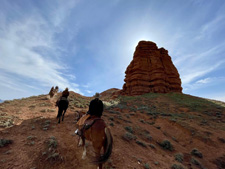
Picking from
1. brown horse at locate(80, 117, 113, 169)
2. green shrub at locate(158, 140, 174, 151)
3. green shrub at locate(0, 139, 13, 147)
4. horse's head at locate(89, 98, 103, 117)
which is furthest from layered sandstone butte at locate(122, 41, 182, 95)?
green shrub at locate(0, 139, 13, 147)

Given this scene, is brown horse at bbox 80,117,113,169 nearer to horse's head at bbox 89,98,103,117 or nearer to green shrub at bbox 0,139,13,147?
horse's head at bbox 89,98,103,117

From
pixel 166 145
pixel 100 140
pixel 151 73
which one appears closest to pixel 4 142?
pixel 100 140

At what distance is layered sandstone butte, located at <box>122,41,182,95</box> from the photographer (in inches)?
1531

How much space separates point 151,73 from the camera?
4172 centimetres

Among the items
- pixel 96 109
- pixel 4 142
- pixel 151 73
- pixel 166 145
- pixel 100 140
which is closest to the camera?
pixel 100 140

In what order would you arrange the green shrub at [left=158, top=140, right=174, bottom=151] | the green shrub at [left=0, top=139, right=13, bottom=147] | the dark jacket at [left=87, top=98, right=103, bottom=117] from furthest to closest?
the green shrub at [left=158, top=140, right=174, bottom=151] → the green shrub at [left=0, top=139, right=13, bottom=147] → the dark jacket at [left=87, top=98, right=103, bottom=117]

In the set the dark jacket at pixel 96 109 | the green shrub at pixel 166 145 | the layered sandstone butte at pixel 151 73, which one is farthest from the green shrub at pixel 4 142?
the layered sandstone butte at pixel 151 73

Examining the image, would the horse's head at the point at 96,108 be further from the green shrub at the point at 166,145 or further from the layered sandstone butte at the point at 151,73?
the layered sandstone butte at the point at 151,73

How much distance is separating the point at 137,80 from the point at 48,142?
125 feet

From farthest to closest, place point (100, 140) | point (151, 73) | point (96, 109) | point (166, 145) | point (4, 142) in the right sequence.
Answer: point (151, 73) → point (166, 145) → point (4, 142) → point (96, 109) → point (100, 140)

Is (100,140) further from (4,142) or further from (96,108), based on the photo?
(4,142)

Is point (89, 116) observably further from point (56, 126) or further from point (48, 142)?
point (56, 126)

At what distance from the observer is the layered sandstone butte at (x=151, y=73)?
3888cm

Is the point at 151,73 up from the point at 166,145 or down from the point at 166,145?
up
